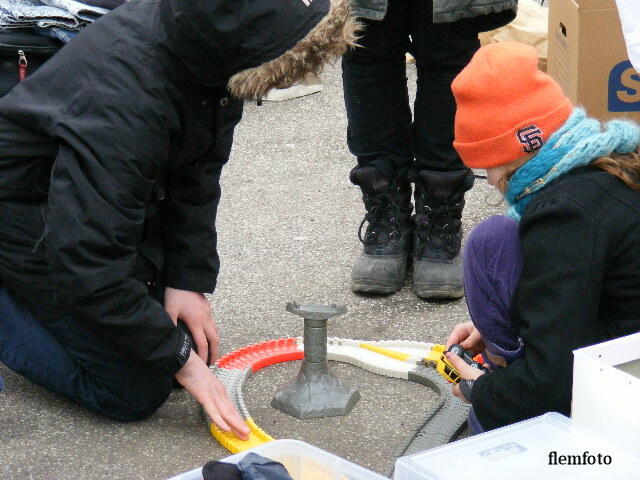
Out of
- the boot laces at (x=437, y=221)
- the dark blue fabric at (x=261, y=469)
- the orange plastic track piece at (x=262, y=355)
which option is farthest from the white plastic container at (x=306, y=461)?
the boot laces at (x=437, y=221)

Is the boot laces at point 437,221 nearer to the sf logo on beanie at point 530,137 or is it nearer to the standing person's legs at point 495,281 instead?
the standing person's legs at point 495,281

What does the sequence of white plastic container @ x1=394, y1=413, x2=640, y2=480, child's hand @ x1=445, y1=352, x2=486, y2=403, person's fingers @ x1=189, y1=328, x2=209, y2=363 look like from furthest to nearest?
person's fingers @ x1=189, y1=328, x2=209, y2=363
child's hand @ x1=445, y1=352, x2=486, y2=403
white plastic container @ x1=394, y1=413, x2=640, y2=480

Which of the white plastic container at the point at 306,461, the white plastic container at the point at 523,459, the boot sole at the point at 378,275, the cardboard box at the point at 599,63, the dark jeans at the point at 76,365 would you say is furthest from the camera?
the cardboard box at the point at 599,63

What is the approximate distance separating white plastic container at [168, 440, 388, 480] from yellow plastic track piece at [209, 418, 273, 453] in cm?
40

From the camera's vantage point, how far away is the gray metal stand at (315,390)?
2455 millimetres

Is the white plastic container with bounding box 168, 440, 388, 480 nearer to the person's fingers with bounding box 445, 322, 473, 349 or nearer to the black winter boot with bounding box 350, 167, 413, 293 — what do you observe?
the person's fingers with bounding box 445, 322, 473, 349

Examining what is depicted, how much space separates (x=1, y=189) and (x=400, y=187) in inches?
46.6

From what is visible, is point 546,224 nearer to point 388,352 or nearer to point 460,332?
point 460,332

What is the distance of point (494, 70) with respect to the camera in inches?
76.0

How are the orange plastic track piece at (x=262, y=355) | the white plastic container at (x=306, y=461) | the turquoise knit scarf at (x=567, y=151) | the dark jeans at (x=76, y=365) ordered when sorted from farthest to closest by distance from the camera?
the orange plastic track piece at (x=262, y=355), the dark jeans at (x=76, y=365), the turquoise knit scarf at (x=567, y=151), the white plastic container at (x=306, y=461)

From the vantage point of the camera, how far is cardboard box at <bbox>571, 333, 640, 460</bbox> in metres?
1.67

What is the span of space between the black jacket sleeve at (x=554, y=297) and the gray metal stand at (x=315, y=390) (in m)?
0.60

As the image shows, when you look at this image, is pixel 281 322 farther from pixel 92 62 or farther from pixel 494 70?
pixel 494 70

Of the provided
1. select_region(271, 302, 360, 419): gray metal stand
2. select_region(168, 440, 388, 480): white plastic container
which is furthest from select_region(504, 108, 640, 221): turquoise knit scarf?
select_region(271, 302, 360, 419): gray metal stand
